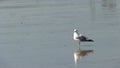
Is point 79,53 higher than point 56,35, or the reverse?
point 56,35

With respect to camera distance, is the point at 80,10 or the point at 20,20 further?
the point at 80,10

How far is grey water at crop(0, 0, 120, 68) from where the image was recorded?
530 inches

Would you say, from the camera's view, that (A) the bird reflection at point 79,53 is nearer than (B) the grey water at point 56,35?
No

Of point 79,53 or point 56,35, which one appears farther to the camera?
point 56,35

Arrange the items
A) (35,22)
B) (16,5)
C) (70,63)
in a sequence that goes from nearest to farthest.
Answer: (70,63)
(35,22)
(16,5)

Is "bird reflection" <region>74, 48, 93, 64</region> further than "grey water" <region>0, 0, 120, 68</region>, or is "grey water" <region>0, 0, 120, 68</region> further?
"bird reflection" <region>74, 48, 93, 64</region>

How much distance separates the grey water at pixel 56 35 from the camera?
13461 mm

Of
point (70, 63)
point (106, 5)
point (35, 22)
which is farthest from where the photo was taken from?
point (106, 5)

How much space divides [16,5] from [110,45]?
49.7ft

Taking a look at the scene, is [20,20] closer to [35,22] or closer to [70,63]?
[35,22]

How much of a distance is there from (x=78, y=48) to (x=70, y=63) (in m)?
1.89

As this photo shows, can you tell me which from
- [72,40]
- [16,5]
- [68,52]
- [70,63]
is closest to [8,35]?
[72,40]

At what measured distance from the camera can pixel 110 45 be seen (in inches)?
587

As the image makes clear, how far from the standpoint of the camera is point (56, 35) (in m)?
17.3
